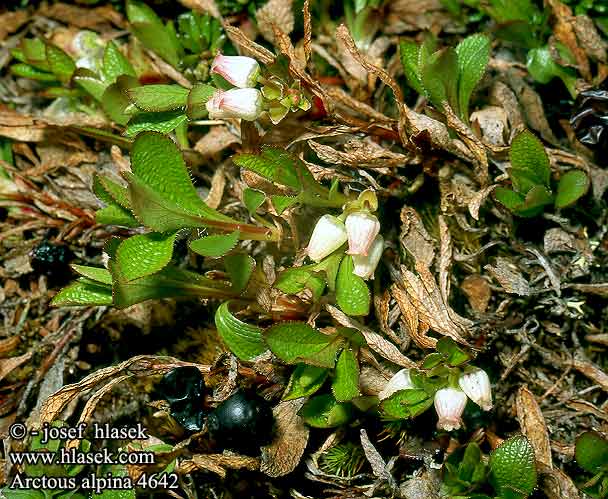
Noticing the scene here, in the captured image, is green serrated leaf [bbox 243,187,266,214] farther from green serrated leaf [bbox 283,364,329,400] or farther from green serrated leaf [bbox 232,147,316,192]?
green serrated leaf [bbox 283,364,329,400]

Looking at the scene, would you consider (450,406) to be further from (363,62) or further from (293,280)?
(363,62)

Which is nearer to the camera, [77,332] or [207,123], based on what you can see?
[77,332]

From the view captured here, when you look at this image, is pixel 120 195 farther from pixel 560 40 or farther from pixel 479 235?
pixel 560 40

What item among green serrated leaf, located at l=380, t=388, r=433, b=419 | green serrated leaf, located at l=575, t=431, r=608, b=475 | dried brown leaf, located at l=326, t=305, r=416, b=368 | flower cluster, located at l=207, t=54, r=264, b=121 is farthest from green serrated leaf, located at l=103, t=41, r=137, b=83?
green serrated leaf, located at l=575, t=431, r=608, b=475

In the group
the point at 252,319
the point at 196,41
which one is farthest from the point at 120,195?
the point at 196,41

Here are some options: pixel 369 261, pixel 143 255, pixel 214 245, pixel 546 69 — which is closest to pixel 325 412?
pixel 369 261

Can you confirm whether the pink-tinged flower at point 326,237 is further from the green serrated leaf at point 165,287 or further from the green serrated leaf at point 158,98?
the green serrated leaf at point 158,98

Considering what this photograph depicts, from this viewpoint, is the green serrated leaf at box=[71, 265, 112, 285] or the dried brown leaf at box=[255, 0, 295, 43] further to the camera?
the dried brown leaf at box=[255, 0, 295, 43]
